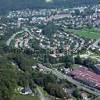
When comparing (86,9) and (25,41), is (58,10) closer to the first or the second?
(86,9)

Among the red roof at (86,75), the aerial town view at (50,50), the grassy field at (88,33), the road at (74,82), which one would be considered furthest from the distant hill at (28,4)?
the red roof at (86,75)

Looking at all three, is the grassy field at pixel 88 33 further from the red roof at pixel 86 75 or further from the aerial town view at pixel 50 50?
the red roof at pixel 86 75

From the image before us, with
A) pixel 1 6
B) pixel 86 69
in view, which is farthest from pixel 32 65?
pixel 1 6

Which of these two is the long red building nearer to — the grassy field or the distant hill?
the grassy field

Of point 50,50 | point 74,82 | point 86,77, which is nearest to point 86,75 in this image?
point 86,77

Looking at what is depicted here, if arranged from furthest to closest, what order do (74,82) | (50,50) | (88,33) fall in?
(88,33) → (50,50) → (74,82)

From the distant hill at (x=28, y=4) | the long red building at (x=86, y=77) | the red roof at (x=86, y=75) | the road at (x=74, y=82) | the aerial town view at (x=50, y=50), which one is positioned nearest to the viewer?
the aerial town view at (x=50, y=50)

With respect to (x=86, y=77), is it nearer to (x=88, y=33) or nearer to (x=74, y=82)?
(x=74, y=82)

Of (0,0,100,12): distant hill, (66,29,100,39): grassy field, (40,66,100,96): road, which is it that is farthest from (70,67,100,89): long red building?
(0,0,100,12): distant hill
